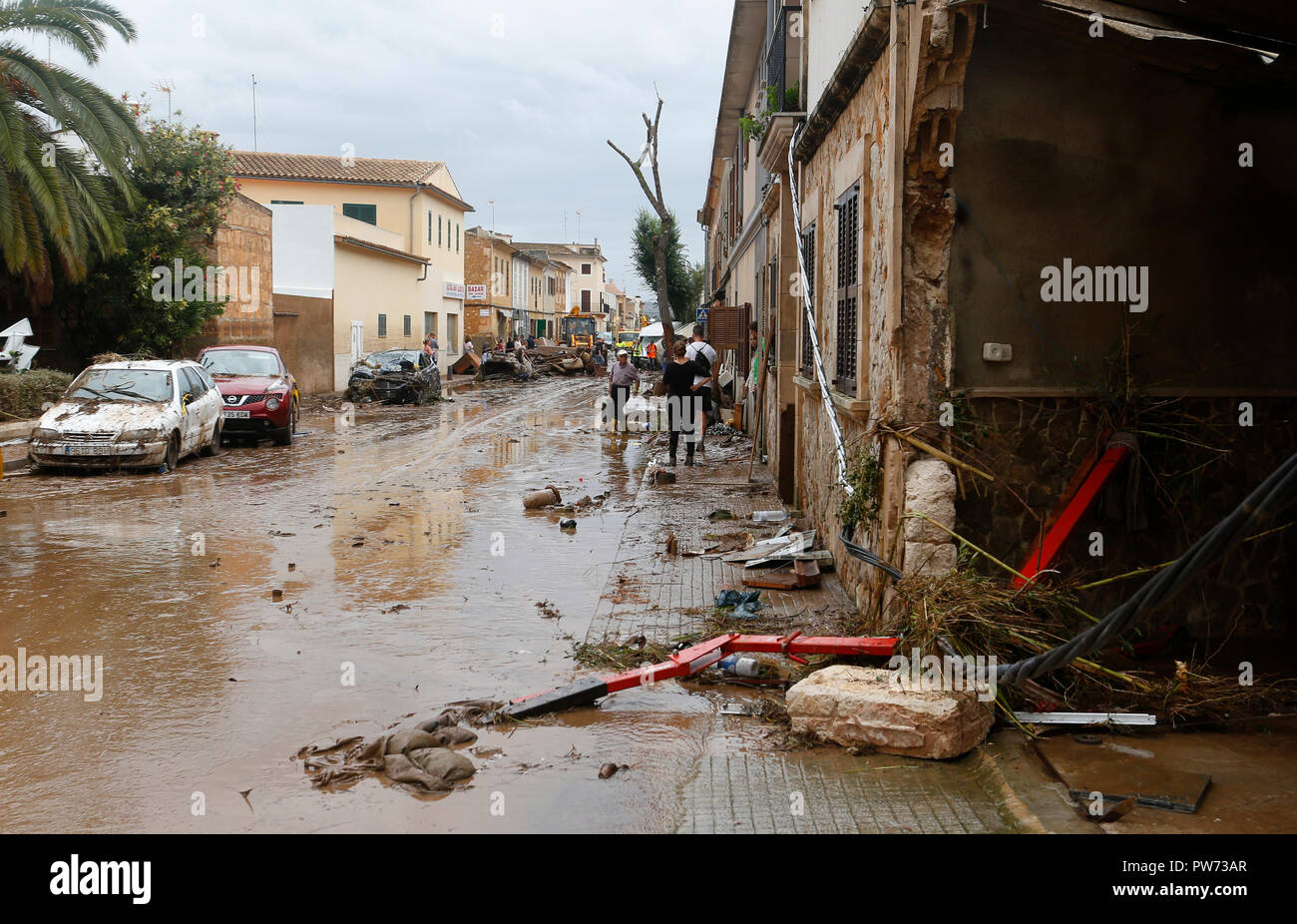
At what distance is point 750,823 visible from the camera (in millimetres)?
4609

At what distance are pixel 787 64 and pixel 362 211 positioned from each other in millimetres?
37215

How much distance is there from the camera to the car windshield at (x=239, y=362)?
67.6 ft

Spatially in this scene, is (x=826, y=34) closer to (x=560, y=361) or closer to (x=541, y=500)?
(x=541, y=500)

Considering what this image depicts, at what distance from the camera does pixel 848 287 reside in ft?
28.8

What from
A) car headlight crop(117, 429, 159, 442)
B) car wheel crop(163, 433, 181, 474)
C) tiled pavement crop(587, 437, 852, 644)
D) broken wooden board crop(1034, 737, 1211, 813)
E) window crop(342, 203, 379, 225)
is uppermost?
window crop(342, 203, 379, 225)

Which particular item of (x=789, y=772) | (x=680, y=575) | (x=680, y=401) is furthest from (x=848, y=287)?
(x=680, y=401)

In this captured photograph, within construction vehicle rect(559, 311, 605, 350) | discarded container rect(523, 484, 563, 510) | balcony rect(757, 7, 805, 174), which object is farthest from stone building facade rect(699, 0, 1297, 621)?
construction vehicle rect(559, 311, 605, 350)

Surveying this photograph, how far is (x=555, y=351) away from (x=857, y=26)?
46.5 meters

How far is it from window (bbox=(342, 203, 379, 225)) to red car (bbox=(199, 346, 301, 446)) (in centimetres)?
2901

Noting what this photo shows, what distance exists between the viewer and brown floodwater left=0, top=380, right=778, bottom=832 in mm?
4844

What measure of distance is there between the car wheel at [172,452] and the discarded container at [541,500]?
5.95m

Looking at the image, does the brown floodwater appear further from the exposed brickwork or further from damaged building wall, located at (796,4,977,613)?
the exposed brickwork

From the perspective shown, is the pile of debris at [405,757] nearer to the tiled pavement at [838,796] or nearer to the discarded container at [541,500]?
the tiled pavement at [838,796]

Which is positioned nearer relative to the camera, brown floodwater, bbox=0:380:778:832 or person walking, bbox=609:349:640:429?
brown floodwater, bbox=0:380:778:832
